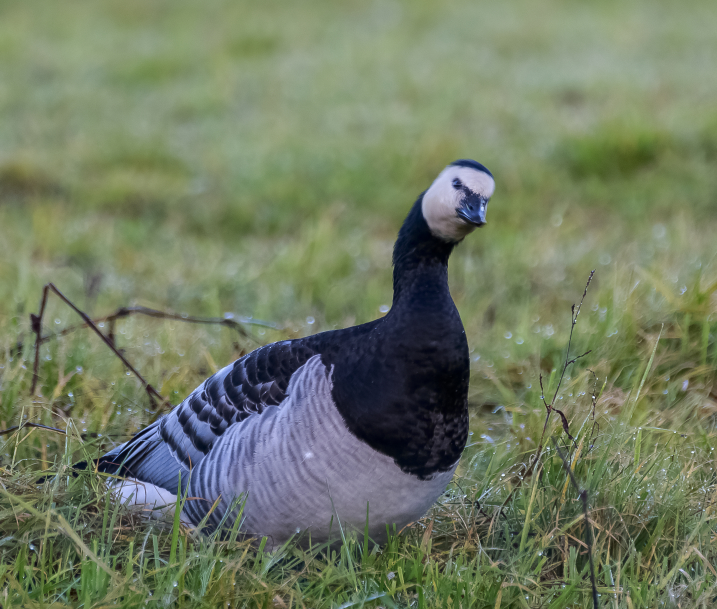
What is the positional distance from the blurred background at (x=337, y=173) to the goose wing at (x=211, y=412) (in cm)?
48

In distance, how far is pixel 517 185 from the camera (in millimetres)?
7578

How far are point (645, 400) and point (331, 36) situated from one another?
1007 cm

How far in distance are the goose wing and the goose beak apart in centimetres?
67

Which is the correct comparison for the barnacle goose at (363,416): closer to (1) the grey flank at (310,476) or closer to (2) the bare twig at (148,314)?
(1) the grey flank at (310,476)

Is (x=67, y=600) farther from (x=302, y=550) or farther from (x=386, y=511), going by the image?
(x=386, y=511)

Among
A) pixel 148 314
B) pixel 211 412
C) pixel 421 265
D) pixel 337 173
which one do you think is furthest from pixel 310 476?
pixel 337 173

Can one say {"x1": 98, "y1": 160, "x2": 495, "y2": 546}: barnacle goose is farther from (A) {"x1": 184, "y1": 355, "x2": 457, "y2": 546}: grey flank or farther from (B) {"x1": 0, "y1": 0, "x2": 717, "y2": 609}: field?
(B) {"x1": 0, "y1": 0, "x2": 717, "y2": 609}: field

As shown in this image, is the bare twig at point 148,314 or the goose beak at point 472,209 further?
the bare twig at point 148,314

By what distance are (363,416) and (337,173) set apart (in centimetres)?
579

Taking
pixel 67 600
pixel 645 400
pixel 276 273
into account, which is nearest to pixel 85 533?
pixel 67 600

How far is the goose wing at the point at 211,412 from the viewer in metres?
2.47

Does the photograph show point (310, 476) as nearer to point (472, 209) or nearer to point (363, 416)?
point (363, 416)

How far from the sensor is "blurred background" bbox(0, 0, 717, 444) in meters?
3.93

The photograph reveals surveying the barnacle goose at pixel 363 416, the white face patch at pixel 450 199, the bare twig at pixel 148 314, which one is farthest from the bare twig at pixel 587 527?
the bare twig at pixel 148 314
